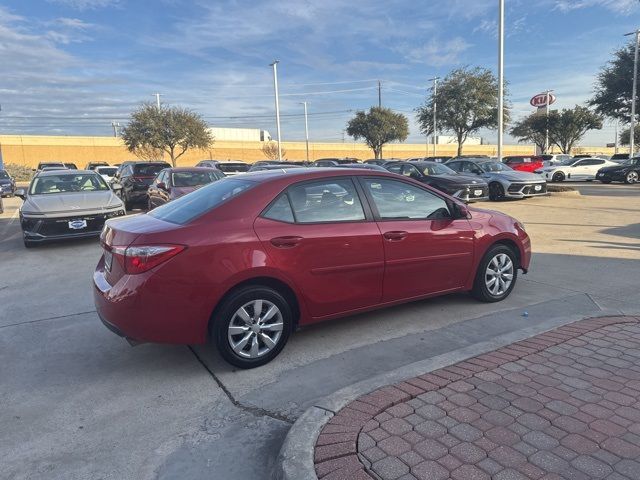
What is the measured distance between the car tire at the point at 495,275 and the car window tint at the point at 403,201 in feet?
2.63

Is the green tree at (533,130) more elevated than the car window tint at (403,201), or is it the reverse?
the green tree at (533,130)

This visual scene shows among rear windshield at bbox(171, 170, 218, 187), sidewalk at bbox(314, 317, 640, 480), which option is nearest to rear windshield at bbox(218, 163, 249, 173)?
rear windshield at bbox(171, 170, 218, 187)

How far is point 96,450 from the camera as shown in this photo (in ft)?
9.61

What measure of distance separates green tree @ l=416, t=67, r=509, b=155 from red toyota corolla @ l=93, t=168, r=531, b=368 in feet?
115

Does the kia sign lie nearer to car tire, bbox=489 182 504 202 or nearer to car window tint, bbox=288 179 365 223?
car tire, bbox=489 182 504 202

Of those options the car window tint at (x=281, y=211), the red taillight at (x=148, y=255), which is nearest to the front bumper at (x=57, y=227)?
the red taillight at (x=148, y=255)

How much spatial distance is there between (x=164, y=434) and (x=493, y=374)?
2345mm

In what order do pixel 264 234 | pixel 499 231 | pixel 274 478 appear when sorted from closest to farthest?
1. pixel 274 478
2. pixel 264 234
3. pixel 499 231

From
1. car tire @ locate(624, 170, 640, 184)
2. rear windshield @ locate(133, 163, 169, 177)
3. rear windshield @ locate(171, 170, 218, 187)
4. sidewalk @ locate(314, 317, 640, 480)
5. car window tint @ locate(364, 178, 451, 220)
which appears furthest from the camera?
car tire @ locate(624, 170, 640, 184)

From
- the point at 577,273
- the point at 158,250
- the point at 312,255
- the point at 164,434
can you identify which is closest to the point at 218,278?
the point at 158,250

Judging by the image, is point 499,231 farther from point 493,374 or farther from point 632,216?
point 632,216

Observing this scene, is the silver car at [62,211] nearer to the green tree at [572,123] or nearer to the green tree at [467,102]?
the green tree at [467,102]

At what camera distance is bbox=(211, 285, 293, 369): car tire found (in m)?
3.76

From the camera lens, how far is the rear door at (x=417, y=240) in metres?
4.58
